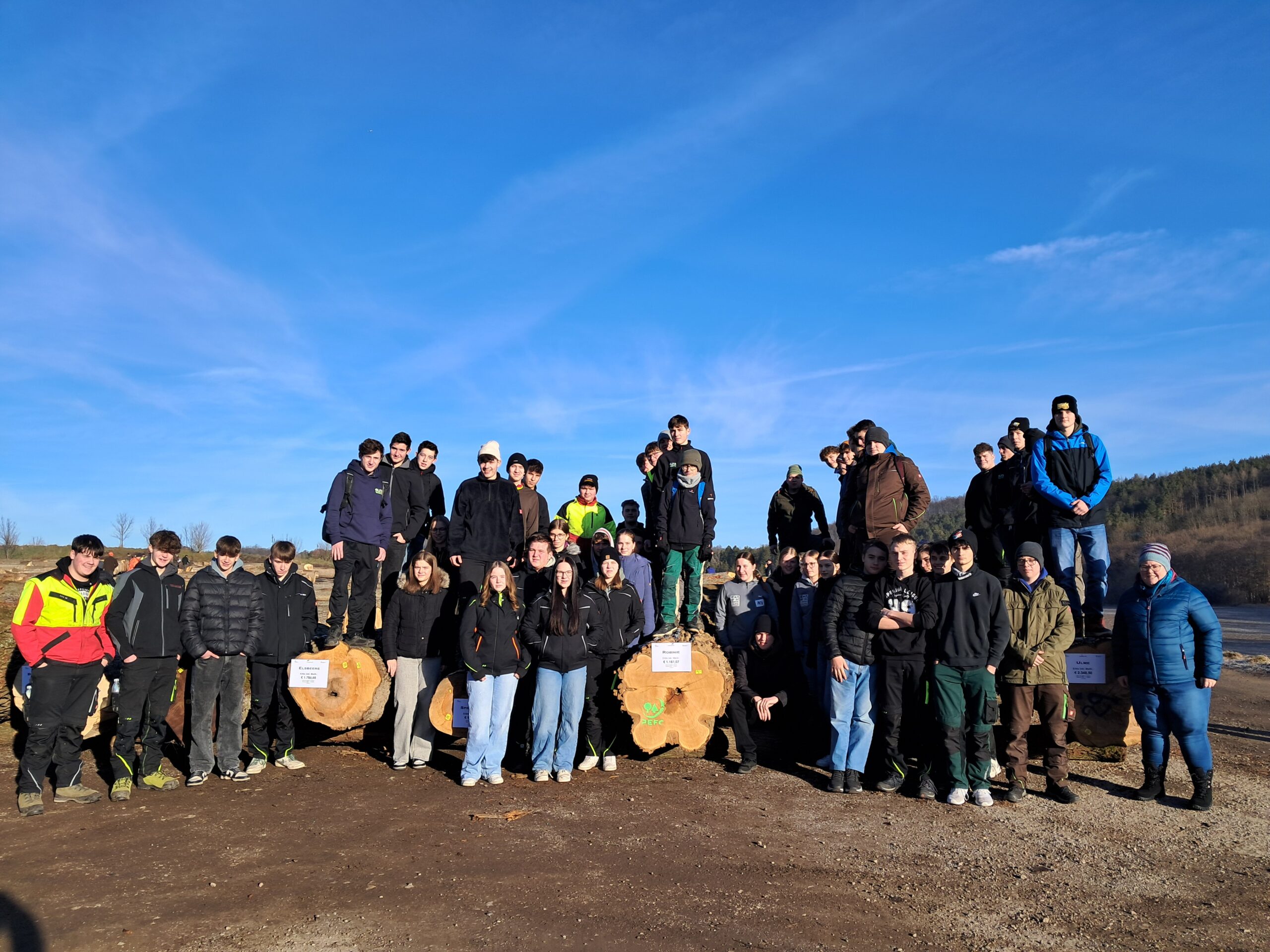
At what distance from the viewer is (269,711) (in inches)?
330

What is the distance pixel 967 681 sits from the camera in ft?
23.1

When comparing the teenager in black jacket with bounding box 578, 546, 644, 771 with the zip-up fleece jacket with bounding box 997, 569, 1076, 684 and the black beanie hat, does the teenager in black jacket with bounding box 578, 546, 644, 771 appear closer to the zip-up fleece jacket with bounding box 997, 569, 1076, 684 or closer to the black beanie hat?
the black beanie hat

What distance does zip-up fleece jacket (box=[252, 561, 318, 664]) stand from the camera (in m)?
8.09

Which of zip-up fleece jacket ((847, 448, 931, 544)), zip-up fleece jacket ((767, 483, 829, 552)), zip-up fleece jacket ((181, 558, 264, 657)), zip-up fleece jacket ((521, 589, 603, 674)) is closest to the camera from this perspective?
zip-up fleece jacket ((181, 558, 264, 657))

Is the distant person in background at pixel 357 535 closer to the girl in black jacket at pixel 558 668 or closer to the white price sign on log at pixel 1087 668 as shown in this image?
the girl in black jacket at pixel 558 668

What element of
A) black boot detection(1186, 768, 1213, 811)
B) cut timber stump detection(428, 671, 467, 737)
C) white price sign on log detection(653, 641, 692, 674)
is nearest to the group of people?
black boot detection(1186, 768, 1213, 811)

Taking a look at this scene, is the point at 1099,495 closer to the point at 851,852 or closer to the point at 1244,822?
the point at 1244,822

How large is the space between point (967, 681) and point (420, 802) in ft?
15.2

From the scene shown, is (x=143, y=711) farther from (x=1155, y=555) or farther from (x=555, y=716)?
(x=1155, y=555)

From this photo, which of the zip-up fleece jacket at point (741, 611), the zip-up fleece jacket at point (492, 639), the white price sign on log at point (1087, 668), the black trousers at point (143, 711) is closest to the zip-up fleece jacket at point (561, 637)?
the zip-up fleece jacket at point (492, 639)

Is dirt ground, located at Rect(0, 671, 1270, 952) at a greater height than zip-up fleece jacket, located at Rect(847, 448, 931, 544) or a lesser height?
lesser

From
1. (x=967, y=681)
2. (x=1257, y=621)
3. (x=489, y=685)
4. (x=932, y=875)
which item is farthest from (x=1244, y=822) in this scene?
(x=1257, y=621)

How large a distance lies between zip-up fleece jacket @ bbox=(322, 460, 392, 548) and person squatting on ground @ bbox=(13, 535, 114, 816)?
227 centimetres

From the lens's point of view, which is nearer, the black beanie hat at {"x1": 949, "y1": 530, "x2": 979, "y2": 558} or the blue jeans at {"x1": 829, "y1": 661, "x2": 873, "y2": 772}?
the blue jeans at {"x1": 829, "y1": 661, "x2": 873, "y2": 772}
